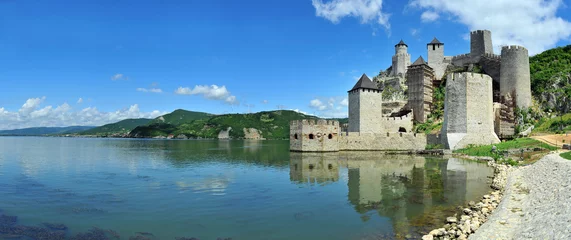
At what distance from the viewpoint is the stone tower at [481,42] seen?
133ft

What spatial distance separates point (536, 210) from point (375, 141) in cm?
2617

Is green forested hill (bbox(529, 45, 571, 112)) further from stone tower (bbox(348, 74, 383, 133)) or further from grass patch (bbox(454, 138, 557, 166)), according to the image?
stone tower (bbox(348, 74, 383, 133))

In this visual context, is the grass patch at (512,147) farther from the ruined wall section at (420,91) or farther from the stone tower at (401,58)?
the stone tower at (401,58)

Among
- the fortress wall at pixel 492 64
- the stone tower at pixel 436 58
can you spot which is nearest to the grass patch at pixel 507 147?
the fortress wall at pixel 492 64

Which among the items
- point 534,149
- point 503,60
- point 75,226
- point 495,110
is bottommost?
point 75,226

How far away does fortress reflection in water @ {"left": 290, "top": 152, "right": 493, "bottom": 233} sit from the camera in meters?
11.3

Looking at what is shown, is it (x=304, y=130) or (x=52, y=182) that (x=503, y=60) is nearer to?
(x=304, y=130)

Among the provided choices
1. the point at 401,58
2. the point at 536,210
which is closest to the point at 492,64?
the point at 401,58

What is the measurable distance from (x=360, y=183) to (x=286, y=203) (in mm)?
5375

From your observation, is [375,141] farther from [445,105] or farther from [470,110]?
[470,110]

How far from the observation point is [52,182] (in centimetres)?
1767

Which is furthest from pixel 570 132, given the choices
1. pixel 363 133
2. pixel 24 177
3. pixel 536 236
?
pixel 24 177

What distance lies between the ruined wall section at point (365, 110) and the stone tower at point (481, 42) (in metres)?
14.7

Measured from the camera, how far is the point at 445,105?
1236 inches
